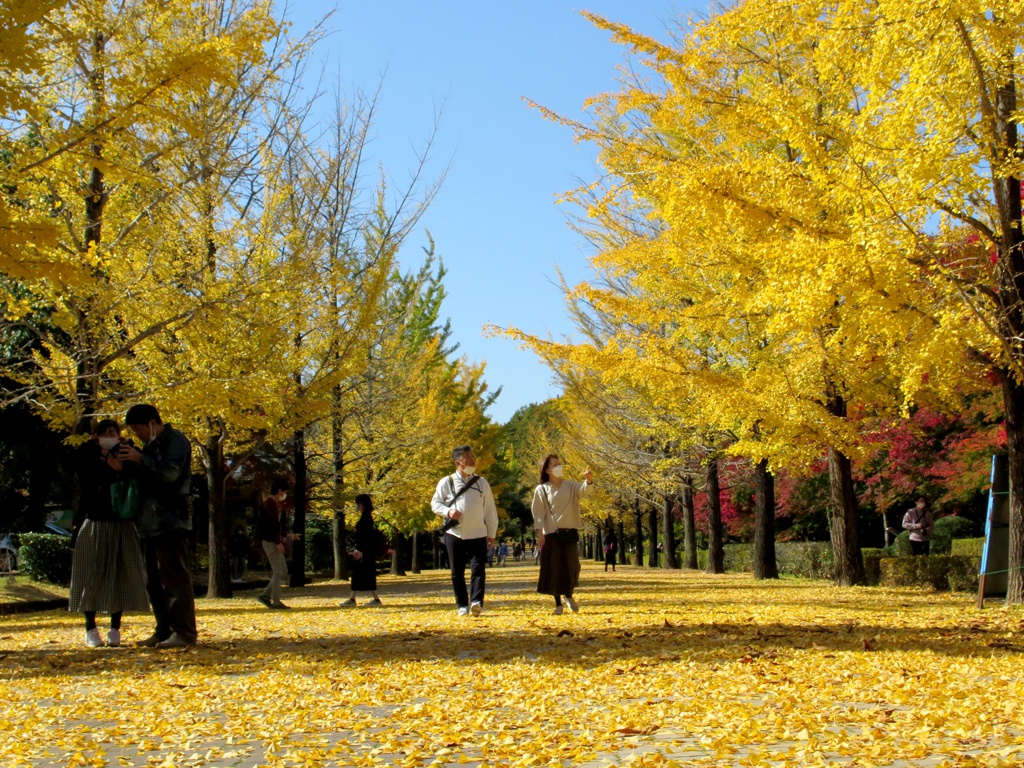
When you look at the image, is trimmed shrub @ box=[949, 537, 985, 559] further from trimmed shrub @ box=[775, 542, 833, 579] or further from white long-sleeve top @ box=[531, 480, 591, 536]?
white long-sleeve top @ box=[531, 480, 591, 536]

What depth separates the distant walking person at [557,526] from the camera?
953 cm

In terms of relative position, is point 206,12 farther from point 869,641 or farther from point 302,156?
point 869,641

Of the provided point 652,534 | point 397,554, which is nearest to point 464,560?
point 397,554

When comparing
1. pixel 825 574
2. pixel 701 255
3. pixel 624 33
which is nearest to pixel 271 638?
pixel 701 255

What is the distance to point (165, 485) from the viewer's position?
6.95 m

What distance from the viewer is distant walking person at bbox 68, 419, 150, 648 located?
705 cm

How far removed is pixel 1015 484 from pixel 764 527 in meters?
9.17

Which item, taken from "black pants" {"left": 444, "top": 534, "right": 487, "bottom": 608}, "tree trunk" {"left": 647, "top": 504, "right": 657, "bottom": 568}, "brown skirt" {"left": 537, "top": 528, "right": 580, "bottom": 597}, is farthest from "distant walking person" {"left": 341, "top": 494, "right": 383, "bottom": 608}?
"tree trunk" {"left": 647, "top": 504, "right": 657, "bottom": 568}

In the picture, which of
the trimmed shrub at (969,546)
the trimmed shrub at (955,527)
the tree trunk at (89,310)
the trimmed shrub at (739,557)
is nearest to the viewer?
the tree trunk at (89,310)

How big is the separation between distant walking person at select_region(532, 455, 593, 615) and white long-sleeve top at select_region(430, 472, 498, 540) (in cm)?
51

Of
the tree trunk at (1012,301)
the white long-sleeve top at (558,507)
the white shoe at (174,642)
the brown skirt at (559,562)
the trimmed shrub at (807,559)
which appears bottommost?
the trimmed shrub at (807,559)

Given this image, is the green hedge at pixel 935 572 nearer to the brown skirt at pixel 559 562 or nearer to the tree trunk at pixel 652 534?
the brown skirt at pixel 559 562

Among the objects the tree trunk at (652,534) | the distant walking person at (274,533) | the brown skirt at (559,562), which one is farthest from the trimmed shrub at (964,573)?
the tree trunk at (652,534)

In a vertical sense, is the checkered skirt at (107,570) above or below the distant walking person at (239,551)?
above
